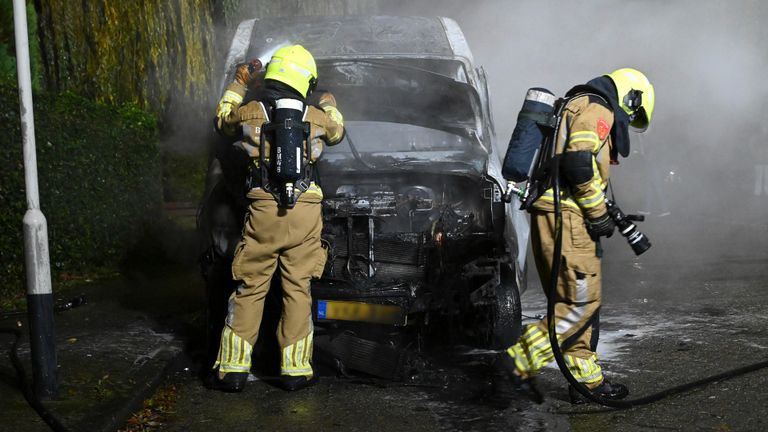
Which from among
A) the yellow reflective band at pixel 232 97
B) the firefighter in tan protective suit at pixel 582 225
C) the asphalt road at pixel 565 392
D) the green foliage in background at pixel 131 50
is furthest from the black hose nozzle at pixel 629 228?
the green foliage in background at pixel 131 50

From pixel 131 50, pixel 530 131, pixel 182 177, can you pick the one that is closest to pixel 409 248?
pixel 530 131

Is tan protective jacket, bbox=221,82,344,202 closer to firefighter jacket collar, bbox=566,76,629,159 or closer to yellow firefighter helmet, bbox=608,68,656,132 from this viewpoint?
firefighter jacket collar, bbox=566,76,629,159

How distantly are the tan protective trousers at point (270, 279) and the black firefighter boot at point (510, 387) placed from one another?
3.55 ft

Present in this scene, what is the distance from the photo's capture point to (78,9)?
10.4 m

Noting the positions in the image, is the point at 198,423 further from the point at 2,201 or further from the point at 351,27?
the point at 351,27

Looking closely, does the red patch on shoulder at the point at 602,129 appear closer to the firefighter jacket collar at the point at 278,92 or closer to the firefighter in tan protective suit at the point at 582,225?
the firefighter in tan protective suit at the point at 582,225

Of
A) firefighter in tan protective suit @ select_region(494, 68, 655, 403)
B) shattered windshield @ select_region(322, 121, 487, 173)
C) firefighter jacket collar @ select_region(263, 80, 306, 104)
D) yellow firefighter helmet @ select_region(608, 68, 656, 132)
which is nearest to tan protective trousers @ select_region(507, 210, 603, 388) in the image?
firefighter in tan protective suit @ select_region(494, 68, 655, 403)

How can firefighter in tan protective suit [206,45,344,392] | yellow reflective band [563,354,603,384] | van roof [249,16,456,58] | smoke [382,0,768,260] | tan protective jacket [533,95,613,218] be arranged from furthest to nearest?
smoke [382,0,768,260], van roof [249,16,456,58], firefighter in tan protective suit [206,45,344,392], yellow reflective band [563,354,603,384], tan protective jacket [533,95,613,218]

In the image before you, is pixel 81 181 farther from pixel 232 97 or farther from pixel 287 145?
pixel 287 145

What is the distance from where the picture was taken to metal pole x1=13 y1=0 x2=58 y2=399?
4.91m

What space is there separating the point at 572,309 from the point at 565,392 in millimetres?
576

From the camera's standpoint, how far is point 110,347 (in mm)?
6305

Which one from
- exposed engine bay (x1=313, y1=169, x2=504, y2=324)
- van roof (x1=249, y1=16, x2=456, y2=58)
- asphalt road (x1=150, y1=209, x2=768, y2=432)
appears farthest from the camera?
van roof (x1=249, y1=16, x2=456, y2=58)

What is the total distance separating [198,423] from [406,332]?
1807mm
